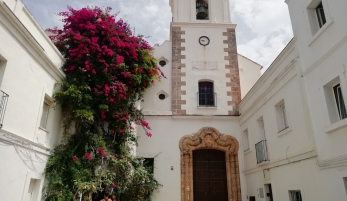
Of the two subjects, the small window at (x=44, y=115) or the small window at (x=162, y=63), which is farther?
the small window at (x=162, y=63)

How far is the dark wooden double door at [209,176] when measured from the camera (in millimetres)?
11289

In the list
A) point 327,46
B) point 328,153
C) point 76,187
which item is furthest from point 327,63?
point 76,187

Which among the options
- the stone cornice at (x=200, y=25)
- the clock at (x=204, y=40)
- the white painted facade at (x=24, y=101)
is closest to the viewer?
the white painted facade at (x=24, y=101)

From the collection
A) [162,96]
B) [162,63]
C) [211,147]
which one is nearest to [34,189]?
[162,96]

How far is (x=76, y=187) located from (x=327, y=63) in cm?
718

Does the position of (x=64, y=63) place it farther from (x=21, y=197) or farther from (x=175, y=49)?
(x=175, y=49)

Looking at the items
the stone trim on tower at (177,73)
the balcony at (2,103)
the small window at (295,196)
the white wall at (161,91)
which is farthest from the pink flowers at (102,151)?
the small window at (295,196)

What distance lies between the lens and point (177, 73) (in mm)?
12875

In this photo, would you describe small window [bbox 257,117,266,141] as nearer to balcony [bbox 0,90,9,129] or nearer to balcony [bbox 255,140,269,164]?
balcony [bbox 255,140,269,164]

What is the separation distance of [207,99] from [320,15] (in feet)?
21.3

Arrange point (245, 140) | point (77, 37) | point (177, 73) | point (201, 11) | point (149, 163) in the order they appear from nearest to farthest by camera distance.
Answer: point (77, 37), point (149, 163), point (245, 140), point (177, 73), point (201, 11)

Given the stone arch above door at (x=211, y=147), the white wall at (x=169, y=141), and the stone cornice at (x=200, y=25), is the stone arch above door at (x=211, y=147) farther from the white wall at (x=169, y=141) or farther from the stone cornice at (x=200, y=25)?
the stone cornice at (x=200, y=25)

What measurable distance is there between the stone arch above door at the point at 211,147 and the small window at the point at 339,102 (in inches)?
241

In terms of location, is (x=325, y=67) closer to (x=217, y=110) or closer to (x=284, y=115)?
(x=284, y=115)
